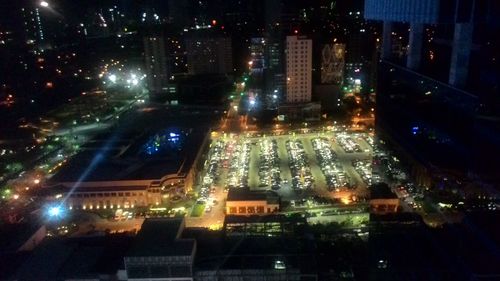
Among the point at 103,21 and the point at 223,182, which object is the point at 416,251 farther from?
the point at 103,21

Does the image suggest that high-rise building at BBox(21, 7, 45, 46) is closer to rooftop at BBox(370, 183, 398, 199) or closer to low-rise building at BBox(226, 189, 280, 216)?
low-rise building at BBox(226, 189, 280, 216)

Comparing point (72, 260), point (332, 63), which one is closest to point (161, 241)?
point (72, 260)

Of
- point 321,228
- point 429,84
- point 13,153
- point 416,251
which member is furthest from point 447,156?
point 13,153

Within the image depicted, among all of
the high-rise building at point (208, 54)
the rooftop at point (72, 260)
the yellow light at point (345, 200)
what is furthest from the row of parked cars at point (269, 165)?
the high-rise building at point (208, 54)

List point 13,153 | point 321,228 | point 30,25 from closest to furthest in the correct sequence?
point 321,228 → point 13,153 → point 30,25

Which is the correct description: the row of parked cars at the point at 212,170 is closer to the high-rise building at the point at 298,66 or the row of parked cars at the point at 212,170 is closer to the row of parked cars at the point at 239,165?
the row of parked cars at the point at 239,165

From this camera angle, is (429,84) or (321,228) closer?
(429,84)
